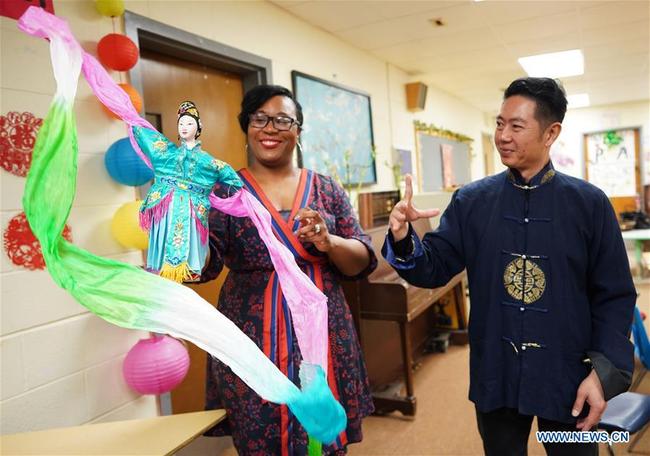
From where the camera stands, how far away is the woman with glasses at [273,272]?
1291 millimetres

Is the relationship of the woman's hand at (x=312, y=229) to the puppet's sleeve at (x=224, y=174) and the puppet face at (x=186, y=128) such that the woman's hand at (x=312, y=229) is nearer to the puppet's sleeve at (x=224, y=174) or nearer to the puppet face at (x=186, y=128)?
the puppet's sleeve at (x=224, y=174)

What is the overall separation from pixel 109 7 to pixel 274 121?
4.14 ft

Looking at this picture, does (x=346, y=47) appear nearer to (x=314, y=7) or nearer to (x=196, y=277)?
(x=314, y=7)

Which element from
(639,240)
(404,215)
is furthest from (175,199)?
(639,240)

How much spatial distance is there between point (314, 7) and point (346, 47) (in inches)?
40.2

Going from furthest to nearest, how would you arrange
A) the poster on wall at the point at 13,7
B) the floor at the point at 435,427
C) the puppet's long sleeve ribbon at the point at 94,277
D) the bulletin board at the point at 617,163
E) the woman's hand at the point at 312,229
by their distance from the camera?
the bulletin board at the point at 617,163 → the floor at the point at 435,427 → the poster on wall at the point at 13,7 → the woman's hand at the point at 312,229 → the puppet's long sleeve ribbon at the point at 94,277

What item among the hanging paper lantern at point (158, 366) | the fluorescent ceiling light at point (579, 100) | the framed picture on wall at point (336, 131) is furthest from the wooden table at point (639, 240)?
the hanging paper lantern at point (158, 366)

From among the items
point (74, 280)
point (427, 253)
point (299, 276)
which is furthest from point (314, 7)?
point (74, 280)

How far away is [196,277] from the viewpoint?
98 cm

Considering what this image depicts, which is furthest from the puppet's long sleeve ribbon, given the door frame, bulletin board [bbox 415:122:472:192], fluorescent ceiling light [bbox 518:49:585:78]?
bulletin board [bbox 415:122:472:192]

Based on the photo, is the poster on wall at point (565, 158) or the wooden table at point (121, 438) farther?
the poster on wall at point (565, 158)

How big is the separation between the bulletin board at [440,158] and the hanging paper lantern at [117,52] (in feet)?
15.2

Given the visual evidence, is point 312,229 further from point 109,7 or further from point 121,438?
point 109,7

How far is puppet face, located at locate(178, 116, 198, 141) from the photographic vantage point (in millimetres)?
958
